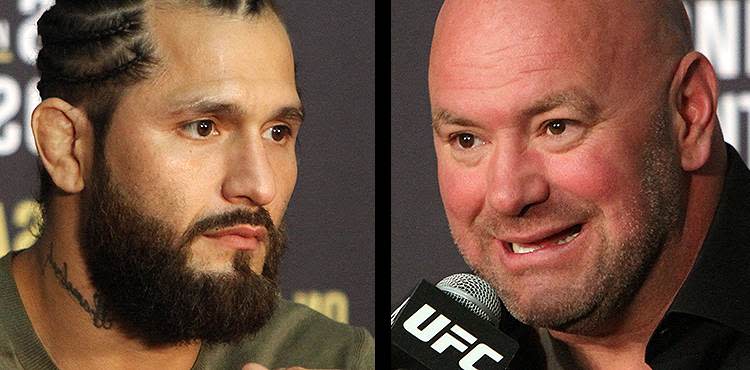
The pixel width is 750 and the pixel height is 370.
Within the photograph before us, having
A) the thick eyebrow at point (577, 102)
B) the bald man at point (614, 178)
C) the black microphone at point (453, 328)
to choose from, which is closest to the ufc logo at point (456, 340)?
the black microphone at point (453, 328)

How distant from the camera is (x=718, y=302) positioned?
2.62 m

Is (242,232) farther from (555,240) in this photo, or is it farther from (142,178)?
(555,240)

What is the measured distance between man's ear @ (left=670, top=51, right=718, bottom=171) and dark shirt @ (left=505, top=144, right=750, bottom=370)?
0.06 meters

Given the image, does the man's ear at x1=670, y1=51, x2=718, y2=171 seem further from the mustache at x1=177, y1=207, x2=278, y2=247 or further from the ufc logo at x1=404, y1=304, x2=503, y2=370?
the mustache at x1=177, y1=207, x2=278, y2=247

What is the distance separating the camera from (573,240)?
2648 mm

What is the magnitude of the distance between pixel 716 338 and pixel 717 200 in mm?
247

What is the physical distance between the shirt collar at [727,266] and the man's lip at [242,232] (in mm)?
760

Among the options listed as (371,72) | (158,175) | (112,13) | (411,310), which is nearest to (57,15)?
(112,13)

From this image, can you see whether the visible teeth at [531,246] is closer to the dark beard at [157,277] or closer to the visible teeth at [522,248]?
the visible teeth at [522,248]

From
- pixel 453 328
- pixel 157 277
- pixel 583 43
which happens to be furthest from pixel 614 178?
pixel 157 277

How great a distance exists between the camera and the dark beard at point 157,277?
2678 millimetres

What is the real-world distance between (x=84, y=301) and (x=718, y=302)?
45.0 inches

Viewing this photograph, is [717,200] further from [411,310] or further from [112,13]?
[112,13]

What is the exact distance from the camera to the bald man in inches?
103
